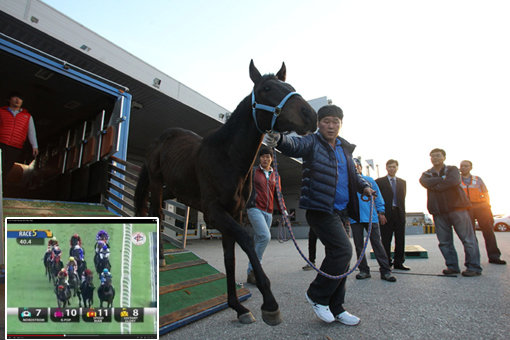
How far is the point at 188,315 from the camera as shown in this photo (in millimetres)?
2307

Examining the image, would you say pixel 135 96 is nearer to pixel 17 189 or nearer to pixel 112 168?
pixel 112 168

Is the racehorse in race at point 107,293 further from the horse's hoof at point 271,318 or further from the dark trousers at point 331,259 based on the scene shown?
the dark trousers at point 331,259

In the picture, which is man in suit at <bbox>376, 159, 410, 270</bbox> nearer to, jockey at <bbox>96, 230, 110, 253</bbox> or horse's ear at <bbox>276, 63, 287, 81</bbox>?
horse's ear at <bbox>276, 63, 287, 81</bbox>

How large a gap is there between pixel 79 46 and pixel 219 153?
682cm

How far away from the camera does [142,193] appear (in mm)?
4055

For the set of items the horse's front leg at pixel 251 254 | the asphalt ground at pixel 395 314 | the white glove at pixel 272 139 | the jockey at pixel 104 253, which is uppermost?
the white glove at pixel 272 139

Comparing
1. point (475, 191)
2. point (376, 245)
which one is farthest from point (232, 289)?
point (475, 191)

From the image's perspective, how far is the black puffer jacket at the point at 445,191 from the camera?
14.8ft

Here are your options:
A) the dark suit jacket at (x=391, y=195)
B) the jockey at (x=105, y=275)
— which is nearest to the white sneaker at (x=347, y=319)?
the jockey at (x=105, y=275)

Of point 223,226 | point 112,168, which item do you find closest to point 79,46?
point 112,168

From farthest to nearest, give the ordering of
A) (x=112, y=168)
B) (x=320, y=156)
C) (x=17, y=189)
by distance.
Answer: (x=17, y=189)
(x=112, y=168)
(x=320, y=156)

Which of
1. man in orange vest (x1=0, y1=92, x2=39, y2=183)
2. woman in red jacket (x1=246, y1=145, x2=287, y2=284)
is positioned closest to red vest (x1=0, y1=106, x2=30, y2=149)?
man in orange vest (x1=0, y1=92, x2=39, y2=183)

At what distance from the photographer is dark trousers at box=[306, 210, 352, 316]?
7.12 ft

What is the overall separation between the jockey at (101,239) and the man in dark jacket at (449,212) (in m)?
5.01
